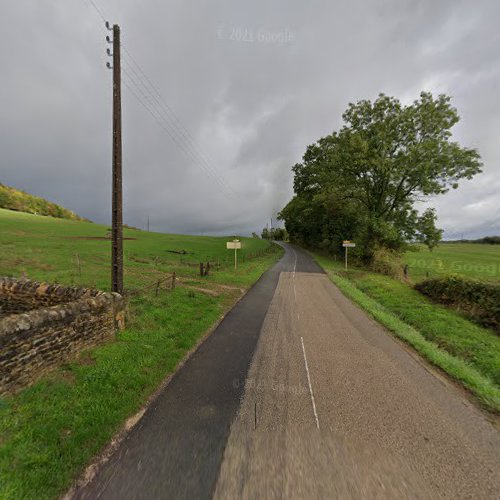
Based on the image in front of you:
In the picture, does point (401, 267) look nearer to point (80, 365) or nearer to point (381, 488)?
point (381, 488)

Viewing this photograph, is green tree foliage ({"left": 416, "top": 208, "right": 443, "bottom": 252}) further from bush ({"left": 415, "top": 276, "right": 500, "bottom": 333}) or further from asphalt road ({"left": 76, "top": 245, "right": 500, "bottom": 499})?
asphalt road ({"left": 76, "top": 245, "right": 500, "bottom": 499})

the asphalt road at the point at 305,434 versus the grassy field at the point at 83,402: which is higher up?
the grassy field at the point at 83,402

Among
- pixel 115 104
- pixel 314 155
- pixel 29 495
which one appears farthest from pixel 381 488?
pixel 314 155

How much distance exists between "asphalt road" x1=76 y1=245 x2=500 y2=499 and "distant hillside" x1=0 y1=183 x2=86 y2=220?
12971cm

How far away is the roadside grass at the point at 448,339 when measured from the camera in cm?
526

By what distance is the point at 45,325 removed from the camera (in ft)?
14.8

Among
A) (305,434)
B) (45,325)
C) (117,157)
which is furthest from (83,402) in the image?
(117,157)

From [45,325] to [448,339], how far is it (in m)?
11.8

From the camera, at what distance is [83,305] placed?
17.8ft

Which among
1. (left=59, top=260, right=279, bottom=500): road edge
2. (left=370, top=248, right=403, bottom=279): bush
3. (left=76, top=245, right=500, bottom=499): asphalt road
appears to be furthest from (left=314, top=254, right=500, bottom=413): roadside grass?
(left=370, top=248, right=403, bottom=279): bush

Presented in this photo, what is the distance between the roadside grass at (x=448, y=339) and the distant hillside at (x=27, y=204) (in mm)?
131585

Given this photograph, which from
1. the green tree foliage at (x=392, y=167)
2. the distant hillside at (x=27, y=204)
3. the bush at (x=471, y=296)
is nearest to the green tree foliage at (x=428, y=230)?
the green tree foliage at (x=392, y=167)

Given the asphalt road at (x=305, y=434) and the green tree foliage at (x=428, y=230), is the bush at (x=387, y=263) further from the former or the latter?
the asphalt road at (x=305, y=434)

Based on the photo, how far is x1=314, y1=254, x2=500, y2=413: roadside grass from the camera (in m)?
5.26
